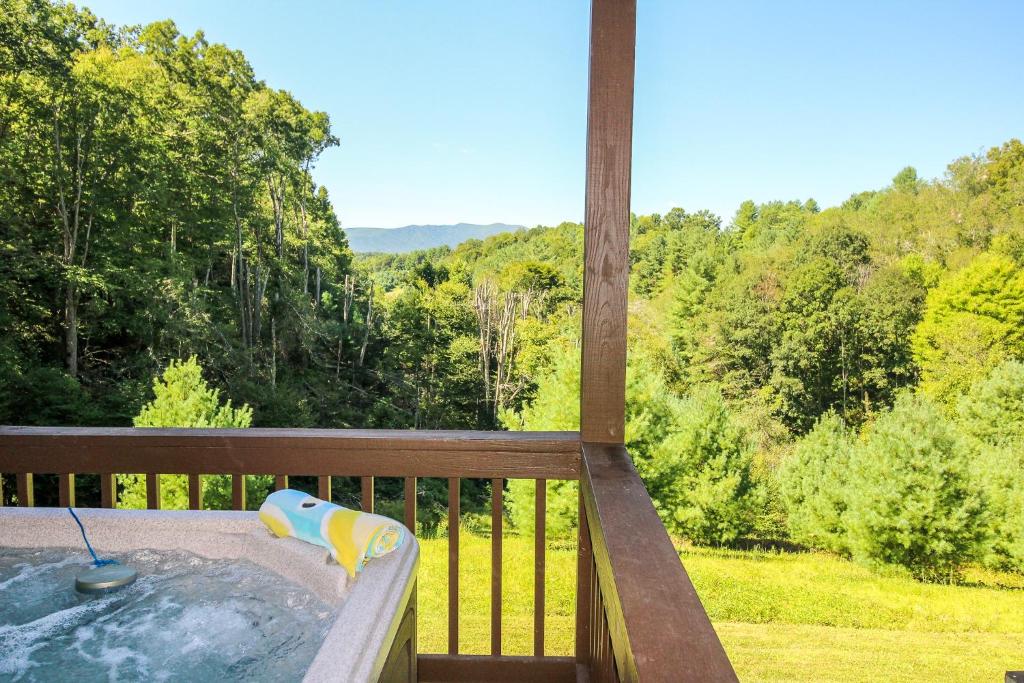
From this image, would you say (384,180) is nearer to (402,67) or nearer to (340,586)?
(402,67)

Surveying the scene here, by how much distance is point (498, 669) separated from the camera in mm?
1756

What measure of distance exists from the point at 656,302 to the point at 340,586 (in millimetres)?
5933

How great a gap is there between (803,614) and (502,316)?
409 centimetres

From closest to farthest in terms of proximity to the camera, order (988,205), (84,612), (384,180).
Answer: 1. (84,612)
2. (988,205)
3. (384,180)

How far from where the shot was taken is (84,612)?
150 cm

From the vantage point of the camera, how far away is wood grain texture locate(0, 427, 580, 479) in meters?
1.73

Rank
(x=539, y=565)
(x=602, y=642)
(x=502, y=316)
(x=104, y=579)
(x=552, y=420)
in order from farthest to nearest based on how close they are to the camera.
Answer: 1. (x=552, y=420)
2. (x=502, y=316)
3. (x=539, y=565)
4. (x=104, y=579)
5. (x=602, y=642)

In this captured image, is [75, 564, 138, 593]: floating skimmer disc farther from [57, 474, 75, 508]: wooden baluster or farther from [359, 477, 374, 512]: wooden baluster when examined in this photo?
[359, 477, 374, 512]: wooden baluster

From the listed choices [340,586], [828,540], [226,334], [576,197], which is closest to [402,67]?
[576,197]

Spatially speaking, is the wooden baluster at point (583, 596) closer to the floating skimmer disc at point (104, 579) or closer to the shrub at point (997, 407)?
the floating skimmer disc at point (104, 579)

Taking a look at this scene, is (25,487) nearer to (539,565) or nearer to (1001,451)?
(539,565)

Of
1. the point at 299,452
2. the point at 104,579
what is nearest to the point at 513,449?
the point at 299,452

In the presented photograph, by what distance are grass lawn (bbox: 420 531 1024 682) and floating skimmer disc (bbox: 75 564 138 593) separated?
440 centimetres

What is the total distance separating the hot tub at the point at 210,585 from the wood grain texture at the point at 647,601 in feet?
1.30
